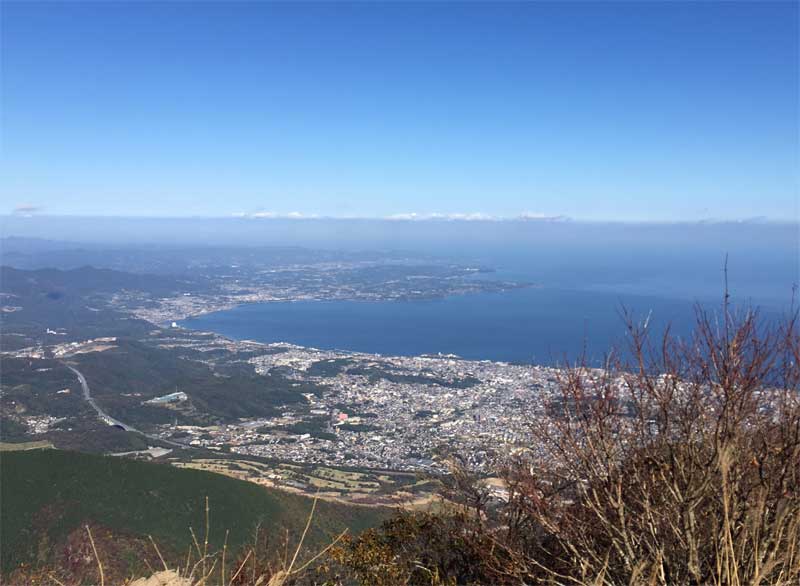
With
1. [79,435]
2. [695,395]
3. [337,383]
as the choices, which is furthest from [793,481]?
[337,383]

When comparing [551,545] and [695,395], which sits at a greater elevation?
[695,395]

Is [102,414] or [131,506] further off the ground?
[131,506]

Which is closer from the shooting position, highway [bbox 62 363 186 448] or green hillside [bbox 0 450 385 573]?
green hillside [bbox 0 450 385 573]

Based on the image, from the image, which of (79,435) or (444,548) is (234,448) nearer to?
(79,435)

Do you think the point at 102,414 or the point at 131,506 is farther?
the point at 102,414

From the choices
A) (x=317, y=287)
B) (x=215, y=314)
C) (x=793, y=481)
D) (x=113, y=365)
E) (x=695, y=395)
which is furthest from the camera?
(x=317, y=287)

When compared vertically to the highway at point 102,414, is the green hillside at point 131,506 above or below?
above

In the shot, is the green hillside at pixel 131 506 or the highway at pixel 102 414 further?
the highway at pixel 102 414

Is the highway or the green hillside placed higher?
the green hillside
